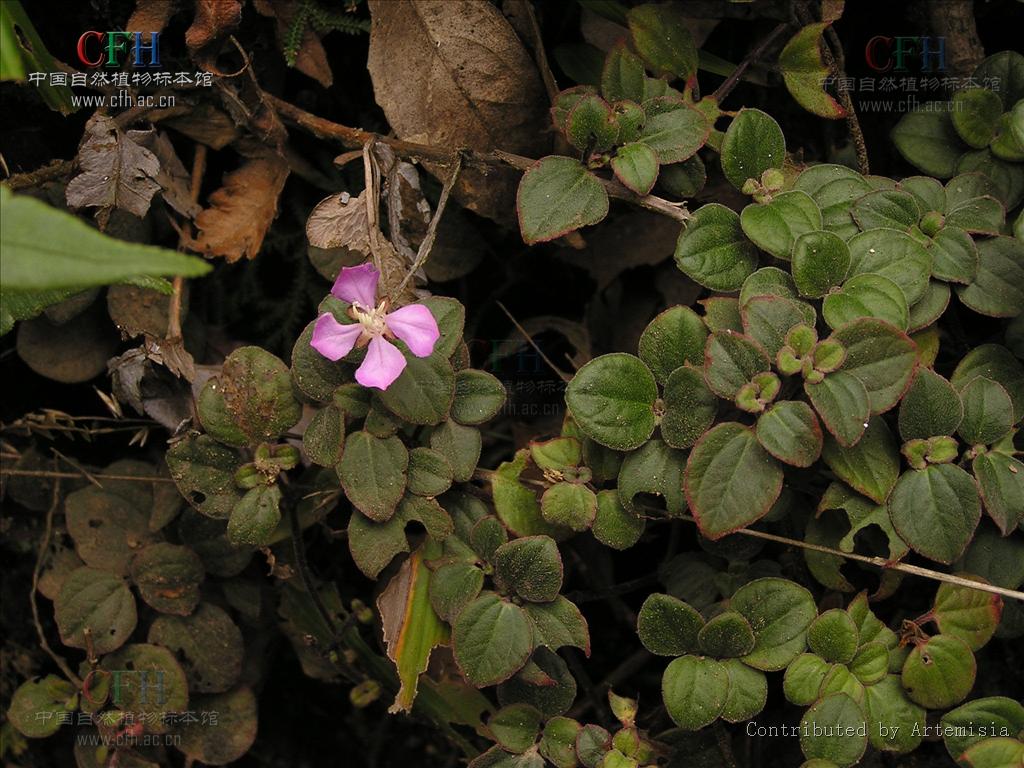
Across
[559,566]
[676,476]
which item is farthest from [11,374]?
A: [676,476]

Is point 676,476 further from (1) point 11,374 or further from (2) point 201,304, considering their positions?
(1) point 11,374

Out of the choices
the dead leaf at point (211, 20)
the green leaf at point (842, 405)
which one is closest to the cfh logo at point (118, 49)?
the dead leaf at point (211, 20)

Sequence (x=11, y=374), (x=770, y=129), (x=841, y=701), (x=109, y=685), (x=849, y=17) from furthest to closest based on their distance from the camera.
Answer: (x=11, y=374) → (x=849, y=17) → (x=109, y=685) → (x=770, y=129) → (x=841, y=701)

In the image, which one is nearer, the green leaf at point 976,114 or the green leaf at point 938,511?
the green leaf at point 938,511

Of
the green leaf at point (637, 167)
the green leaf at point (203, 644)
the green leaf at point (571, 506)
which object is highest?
the green leaf at point (637, 167)

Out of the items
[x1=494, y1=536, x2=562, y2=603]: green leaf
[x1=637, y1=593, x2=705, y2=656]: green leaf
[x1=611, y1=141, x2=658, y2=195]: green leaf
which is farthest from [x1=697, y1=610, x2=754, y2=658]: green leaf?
[x1=611, y1=141, x2=658, y2=195]: green leaf

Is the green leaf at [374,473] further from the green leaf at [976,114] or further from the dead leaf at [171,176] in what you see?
the green leaf at [976,114]
